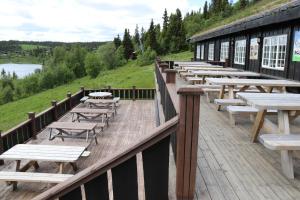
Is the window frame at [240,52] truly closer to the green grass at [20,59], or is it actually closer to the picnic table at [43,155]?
the picnic table at [43,155]

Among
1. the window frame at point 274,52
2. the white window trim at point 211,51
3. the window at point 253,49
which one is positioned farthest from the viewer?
the white window trim at point 211,51

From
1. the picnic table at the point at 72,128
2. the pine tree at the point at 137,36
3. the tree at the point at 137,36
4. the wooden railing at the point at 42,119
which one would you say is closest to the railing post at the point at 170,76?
the picnic table at the point at 72,128

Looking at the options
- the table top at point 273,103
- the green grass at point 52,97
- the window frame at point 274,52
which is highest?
the window frame at point 274,52

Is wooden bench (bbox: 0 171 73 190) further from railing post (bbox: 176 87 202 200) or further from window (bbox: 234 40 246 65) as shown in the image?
window (bbox: 234 40 246 65)

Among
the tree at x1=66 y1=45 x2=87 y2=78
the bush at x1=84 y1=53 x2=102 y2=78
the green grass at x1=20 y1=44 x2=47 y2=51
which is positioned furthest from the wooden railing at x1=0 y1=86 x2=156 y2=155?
the green grass at x1=20 y1=44 x2=47 y2=51

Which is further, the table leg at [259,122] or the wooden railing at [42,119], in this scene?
the wooden railing at [42,119]

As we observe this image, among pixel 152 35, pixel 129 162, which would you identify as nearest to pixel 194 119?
pixel 129 162

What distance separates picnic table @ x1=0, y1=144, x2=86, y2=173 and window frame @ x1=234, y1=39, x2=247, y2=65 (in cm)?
790

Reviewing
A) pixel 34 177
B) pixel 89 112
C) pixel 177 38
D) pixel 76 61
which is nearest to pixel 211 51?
pixel 89 112

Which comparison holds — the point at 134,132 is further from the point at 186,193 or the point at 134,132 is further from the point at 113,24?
the point at 113,24

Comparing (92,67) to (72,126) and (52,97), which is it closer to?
(52,97)

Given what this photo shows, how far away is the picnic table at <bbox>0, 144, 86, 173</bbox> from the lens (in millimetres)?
5985

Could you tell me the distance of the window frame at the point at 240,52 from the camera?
1132cm

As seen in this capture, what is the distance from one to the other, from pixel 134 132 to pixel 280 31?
5.62m
